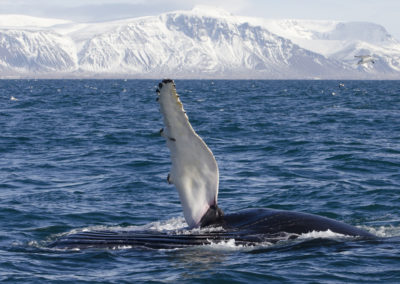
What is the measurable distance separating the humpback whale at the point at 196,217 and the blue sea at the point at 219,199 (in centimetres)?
17

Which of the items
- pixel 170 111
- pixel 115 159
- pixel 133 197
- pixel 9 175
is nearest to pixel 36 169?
pixel 9 175

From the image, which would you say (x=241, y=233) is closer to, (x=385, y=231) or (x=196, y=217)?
(x=196, y=217)

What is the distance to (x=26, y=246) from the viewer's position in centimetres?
1122

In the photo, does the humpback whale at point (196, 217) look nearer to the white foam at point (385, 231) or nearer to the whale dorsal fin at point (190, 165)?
the whale dorsal fin at point (190, 165)

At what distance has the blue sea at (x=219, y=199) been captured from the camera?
9469mm

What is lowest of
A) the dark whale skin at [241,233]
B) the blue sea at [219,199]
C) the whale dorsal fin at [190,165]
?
the blue sea at [219,199]

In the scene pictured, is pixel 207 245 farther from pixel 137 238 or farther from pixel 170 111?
pixel 170 111

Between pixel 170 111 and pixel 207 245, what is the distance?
6.72ft

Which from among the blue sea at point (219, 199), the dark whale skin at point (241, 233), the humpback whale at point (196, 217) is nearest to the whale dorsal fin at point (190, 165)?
the humpback whale at point (196, 217)

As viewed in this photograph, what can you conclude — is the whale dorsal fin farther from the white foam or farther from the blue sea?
the white foam

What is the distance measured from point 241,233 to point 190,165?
139 centimetres

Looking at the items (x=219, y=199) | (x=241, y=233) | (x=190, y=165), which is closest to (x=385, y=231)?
(x=241, y=233)

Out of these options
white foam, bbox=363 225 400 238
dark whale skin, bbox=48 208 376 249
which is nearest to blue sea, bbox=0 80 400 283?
white foam, bbox=363 225 400 238

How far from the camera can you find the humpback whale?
9625 millimetres
